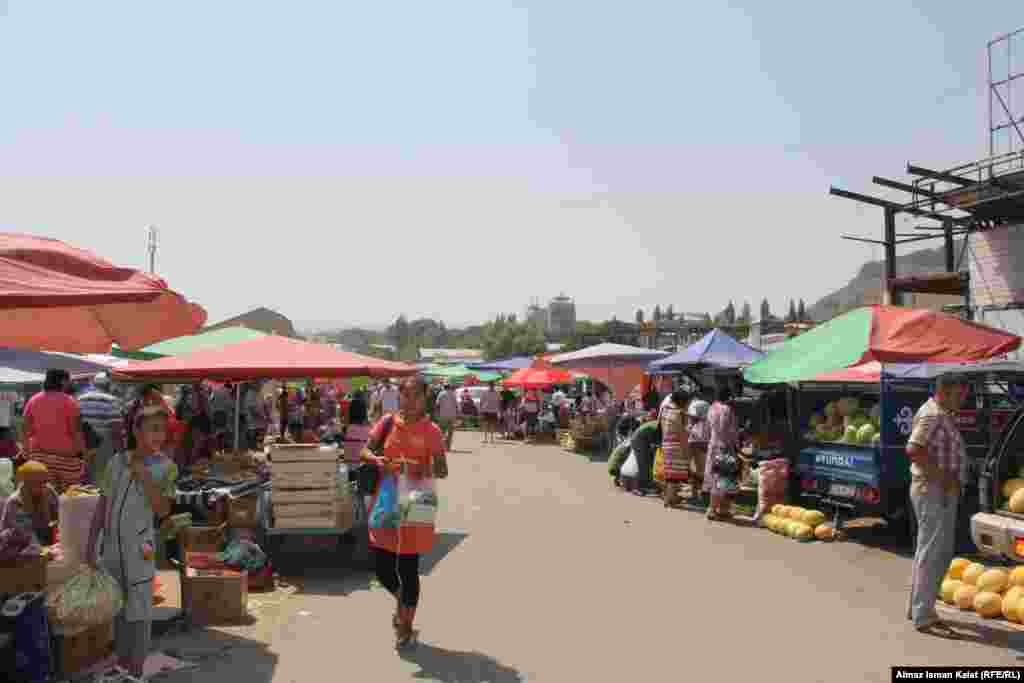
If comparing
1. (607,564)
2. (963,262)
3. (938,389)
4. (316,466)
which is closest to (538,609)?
(607,564)

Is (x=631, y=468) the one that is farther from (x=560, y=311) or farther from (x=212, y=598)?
(x=560, y=311)

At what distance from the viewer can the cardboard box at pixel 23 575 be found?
5324 millimetres

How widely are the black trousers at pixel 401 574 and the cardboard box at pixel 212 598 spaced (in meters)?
1.47

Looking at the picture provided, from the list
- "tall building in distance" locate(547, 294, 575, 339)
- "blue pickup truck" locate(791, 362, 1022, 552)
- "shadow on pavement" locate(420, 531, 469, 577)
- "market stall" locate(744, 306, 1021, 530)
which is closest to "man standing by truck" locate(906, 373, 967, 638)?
"market stall" locate(744, 306, 1021, 530)

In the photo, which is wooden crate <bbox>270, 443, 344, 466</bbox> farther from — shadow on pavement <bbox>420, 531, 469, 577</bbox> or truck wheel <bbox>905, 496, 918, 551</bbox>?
truck wheel <bbox>905, 496, 918, 551</bbox>

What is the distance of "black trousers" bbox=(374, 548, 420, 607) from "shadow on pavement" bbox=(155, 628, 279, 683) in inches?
37.5

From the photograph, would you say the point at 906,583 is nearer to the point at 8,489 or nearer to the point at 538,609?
the point at 538,609

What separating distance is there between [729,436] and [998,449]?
5.54 meters

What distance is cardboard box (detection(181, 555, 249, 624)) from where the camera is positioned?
7.14 metres

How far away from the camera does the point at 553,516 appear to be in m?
13.3

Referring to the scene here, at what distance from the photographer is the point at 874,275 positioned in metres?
68.2

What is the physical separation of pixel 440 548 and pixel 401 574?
4322mm

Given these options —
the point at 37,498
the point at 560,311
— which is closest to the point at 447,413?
the point at 37,498

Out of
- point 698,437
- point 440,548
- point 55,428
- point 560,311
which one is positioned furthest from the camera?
point 560,311
